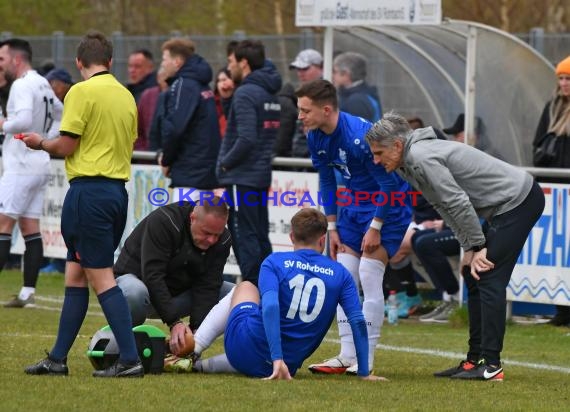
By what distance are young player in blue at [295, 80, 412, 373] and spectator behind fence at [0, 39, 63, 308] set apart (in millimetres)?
3891

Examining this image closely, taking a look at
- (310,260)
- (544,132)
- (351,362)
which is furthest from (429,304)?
(310,260)

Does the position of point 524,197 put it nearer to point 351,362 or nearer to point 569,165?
point 351,362

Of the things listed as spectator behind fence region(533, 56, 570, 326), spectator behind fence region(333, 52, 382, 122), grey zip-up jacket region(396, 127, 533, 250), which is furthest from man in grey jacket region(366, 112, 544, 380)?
spectator behind fence region(333, 52, 382, 122)

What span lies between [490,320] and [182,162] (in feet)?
17.1

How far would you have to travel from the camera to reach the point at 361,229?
32.3 feet

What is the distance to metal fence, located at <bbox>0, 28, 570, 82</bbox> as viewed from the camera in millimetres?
16531

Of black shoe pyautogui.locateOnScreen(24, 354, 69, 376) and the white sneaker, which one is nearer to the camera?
black shoe pyautogui.locateOnScreen(24, 354, 69, 376)

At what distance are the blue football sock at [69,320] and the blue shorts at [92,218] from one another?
31 cm

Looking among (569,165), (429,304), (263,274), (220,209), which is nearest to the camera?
(263,274)

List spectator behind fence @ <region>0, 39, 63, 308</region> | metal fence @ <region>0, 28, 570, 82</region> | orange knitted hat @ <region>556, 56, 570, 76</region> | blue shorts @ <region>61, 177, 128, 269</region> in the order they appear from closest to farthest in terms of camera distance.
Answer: blue shorts @ <region>61, 177, 128, 269</region> → orange knitted hat @ <region>556, 56, 570, 76</region> → spectator behind fence @ <region>0, 39, 63, 308</region> → metal fence @ <region>0, 28, 570, 82</region>

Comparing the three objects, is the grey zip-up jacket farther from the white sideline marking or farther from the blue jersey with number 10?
the white sideline marking

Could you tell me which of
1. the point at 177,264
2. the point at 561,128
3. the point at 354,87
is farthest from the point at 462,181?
the point at 354,87

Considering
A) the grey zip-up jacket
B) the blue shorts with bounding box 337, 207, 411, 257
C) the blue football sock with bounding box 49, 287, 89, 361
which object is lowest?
the blue football sock with bounding box 49, 287, 89, 361

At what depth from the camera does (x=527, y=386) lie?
29.0ft
